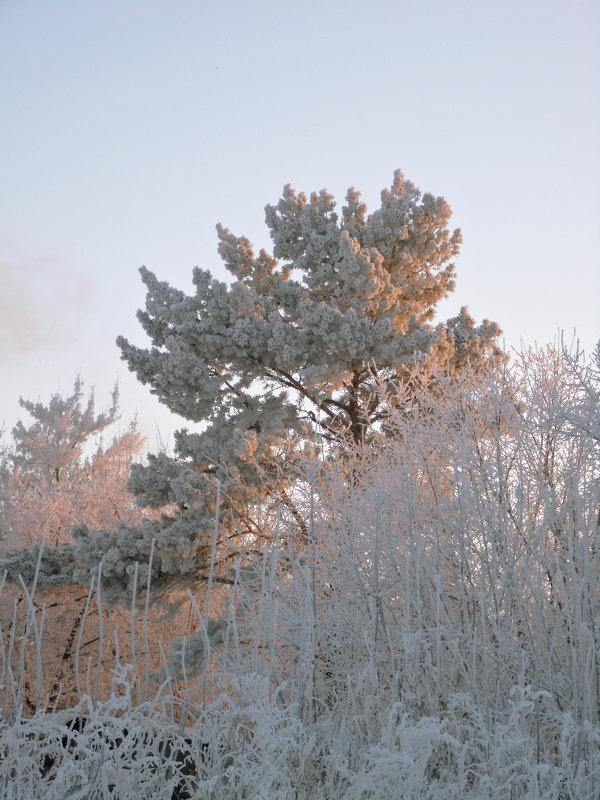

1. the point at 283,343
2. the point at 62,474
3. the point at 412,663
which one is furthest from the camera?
the point at 62,474

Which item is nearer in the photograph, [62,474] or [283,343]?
[283,343]

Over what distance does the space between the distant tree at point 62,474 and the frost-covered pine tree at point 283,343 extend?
3.60 meters

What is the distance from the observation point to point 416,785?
98.3 inches

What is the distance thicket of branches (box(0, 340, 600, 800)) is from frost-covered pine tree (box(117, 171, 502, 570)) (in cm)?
291

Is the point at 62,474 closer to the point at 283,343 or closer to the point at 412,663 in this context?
the point at 283,343

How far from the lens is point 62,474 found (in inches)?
699

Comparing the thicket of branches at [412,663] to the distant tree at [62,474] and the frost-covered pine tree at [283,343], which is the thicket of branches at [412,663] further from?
the distant tree at [62,474]

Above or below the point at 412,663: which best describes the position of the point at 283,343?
above

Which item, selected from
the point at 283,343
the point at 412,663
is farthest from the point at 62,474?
the point at 412,663

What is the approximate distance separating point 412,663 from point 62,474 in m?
16.0

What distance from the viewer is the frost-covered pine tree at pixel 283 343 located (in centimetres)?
1143

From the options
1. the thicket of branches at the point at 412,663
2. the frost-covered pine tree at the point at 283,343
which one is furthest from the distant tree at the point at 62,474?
the thicket of branches at the point at 412,663

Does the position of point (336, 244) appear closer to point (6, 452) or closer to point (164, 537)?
point (164, 537)

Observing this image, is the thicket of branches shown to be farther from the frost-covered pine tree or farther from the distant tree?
the distant tree
